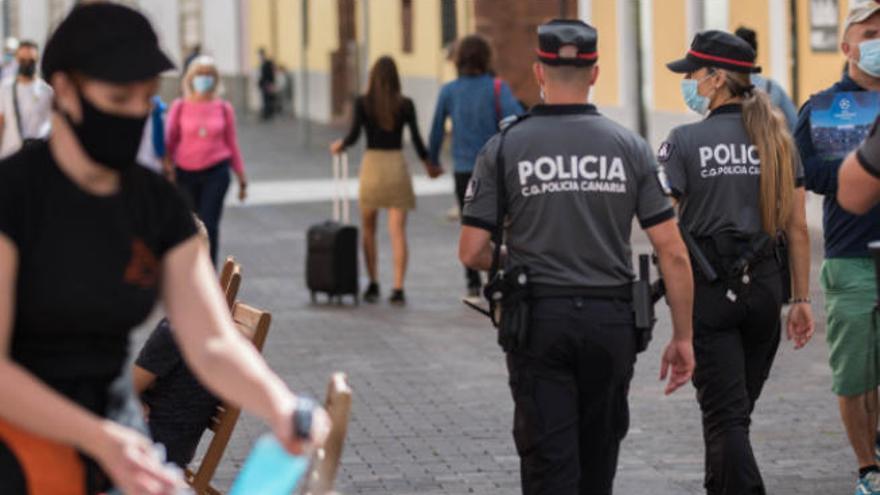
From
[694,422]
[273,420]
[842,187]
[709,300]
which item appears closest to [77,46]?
[273,420]

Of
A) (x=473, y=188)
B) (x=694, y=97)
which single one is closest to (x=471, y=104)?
(x=694, y=97)

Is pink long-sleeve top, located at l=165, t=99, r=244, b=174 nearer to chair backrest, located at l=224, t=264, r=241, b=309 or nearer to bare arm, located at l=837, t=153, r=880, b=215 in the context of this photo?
chair backrest, located at l=224, t=264, r=241, b=309

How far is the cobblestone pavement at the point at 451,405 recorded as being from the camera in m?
9.40

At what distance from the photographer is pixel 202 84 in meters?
17.0

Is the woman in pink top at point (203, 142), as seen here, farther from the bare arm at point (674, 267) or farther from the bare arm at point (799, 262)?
the bare arm at point (674, 267)

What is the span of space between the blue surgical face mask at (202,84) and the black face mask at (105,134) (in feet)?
41.2

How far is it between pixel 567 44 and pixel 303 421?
2596 mm

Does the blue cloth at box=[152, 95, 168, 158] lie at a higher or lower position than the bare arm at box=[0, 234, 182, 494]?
lower

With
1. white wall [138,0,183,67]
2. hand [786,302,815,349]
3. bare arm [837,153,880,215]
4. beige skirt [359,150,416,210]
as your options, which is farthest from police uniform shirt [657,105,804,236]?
white wall [138,0,183,67]

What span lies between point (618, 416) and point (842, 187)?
3.53 feet

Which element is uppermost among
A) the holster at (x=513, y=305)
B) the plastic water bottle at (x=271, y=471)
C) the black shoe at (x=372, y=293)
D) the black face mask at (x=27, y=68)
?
the black face mask at (x=27, y=68)

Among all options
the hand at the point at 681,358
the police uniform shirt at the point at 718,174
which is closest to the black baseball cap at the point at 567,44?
the hand at the point at 681,358

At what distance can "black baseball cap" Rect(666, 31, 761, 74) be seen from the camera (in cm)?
803

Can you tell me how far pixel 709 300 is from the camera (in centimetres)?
798
